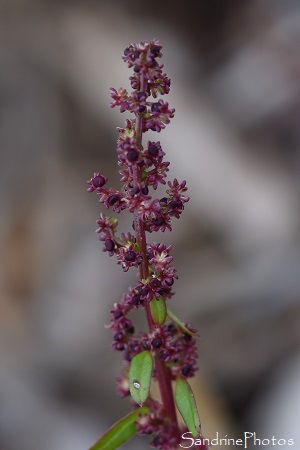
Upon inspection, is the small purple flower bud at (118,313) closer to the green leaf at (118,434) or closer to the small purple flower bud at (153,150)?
the green leaf at (118,434)

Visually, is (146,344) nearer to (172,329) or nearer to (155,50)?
(172,329)

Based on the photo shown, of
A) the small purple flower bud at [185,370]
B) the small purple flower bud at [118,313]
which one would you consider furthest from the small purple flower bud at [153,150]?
the small purple flower bud at [185,370]

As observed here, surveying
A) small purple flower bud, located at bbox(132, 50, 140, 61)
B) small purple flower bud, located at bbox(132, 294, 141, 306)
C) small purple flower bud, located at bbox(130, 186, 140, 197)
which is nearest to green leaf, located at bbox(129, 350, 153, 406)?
small purple flower bud, located at bbox(132, 294, 141, 306)

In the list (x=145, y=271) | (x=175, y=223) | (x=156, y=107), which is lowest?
(x=145, y=271)

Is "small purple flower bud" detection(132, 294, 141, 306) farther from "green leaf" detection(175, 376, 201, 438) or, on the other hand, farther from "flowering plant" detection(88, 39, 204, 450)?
"green leaf" detection(175, 376, 201, 438)

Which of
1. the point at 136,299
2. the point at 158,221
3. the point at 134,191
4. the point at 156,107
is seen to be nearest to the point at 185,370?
the point at 136,299

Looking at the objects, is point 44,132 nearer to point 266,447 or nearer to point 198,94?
point 198,94

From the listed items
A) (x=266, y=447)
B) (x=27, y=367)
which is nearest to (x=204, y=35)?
(x=27, y=367)
